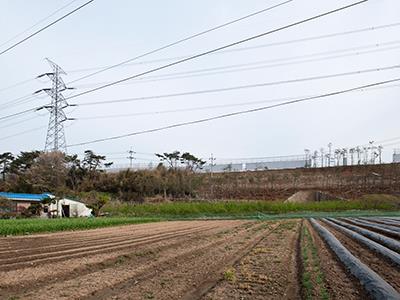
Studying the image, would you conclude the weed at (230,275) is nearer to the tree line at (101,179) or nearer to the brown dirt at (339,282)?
the brown dirt at (339,282)

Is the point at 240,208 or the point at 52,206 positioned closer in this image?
the point at 52,206

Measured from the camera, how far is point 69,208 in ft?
123

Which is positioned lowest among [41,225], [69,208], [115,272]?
[69,208]

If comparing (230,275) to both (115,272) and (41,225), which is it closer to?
(115,272)

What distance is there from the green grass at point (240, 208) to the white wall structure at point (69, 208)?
2.20 m

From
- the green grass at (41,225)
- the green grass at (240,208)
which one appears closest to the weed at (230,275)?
the green grass at (41,225)

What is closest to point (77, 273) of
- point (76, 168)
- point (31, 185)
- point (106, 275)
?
point (106, 275)

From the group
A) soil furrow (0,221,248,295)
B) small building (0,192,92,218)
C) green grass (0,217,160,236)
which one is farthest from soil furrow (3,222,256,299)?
small building (0,192,92,218)

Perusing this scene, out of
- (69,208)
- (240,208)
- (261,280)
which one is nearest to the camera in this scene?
(261,280)

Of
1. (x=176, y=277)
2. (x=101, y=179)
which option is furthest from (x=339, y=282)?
(x=101, y=179)

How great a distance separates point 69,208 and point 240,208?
1587 cm

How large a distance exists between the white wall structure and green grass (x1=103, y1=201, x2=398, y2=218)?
86.6 inches

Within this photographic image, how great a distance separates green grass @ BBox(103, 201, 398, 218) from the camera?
36500 mm

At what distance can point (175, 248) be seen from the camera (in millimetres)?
11500
